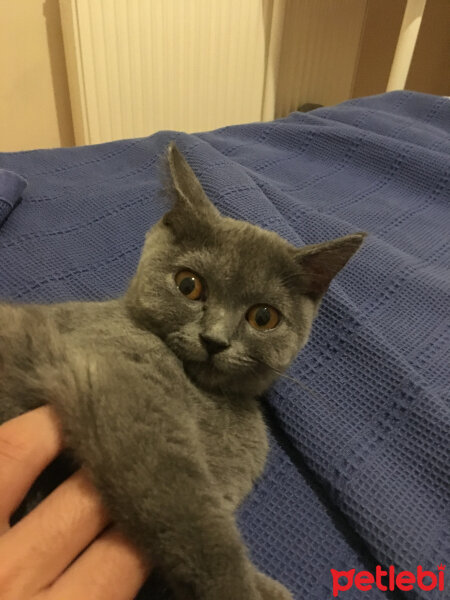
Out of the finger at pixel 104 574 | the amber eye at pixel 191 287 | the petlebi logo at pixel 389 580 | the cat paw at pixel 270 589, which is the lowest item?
the petlebi logo at pixel 389 580

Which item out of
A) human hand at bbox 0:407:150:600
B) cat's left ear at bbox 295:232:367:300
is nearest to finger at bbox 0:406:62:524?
human hand at bbox 0:407:150:600

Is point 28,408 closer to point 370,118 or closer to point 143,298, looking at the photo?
point 143,298

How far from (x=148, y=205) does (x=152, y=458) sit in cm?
83

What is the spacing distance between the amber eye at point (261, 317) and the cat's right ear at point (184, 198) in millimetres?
161

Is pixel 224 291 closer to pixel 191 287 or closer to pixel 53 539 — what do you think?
pixel 191 287

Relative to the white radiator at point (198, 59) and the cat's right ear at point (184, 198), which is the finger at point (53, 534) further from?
the white radiator at point (198, 59)

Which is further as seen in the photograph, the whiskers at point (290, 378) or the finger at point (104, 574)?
the whiskers at point (290, 378)

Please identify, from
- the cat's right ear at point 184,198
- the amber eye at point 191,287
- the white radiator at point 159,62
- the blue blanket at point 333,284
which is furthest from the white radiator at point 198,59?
the amber eye at point 191,287

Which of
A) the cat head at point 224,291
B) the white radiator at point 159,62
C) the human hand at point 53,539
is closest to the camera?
the human hand at point 53,539

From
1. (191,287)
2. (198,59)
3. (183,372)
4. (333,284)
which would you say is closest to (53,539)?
(183,372)

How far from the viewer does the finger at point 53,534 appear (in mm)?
469

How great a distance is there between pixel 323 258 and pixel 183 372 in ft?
0.91

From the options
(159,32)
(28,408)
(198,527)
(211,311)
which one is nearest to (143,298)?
(211,311)

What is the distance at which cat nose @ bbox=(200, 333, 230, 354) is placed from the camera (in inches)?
25.6
